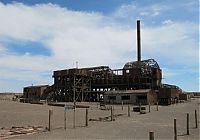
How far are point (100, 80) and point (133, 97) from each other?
25793mm

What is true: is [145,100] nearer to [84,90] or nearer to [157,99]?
[157,99]

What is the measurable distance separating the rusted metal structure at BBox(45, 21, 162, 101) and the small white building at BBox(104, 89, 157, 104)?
40.0 ft

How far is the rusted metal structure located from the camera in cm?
8994

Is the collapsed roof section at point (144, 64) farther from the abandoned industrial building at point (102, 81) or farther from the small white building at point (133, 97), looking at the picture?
the small white building at point (133, 97)

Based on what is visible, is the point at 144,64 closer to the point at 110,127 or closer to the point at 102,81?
the point at 102,81

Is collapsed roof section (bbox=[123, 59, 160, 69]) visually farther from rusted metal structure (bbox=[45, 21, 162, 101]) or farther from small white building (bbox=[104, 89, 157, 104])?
small white building (bbox=[104, 89, 157, 104])

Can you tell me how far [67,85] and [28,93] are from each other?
909 inches

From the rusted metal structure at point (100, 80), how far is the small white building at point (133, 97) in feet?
40.0

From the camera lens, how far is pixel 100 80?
97.8 meters

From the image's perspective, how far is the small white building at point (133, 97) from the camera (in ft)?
236

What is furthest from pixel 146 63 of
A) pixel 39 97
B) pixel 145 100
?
pixel 39 97

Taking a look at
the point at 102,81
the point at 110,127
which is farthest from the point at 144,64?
the point at 110,127

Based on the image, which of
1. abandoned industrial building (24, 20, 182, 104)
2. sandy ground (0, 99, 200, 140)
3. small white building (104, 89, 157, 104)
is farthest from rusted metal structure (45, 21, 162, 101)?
sandy ground (0, 99, 200, 140)

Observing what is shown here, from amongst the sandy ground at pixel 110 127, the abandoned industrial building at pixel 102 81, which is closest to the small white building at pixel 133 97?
the abandoned industrial building at pixel 102 81
